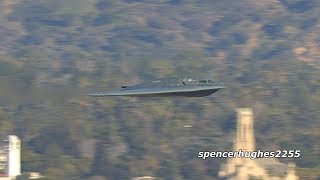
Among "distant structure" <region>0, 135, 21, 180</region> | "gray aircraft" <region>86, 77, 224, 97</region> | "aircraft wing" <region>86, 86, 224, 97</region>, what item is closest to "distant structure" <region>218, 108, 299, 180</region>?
"distant structure" <region>0, 135, 21, 180</region>

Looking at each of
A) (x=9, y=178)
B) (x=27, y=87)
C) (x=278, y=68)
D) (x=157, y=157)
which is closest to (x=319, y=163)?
(x=157, y=157)

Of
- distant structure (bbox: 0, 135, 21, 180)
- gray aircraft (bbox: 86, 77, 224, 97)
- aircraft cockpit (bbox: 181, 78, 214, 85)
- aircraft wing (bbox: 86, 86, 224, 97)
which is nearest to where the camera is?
aircraft wing (bbox: 86, 86, 224, 97)

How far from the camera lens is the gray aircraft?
141ft

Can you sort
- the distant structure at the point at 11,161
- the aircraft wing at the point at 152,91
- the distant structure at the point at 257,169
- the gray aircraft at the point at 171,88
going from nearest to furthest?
1. the aircraft wing at the point at 152,91
2. the gray aircraft at the point at 171,88
3. the distant structure at the point at 257,169
4. the distant structure at the point at 11,161

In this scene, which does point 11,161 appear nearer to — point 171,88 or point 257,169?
point 257,169

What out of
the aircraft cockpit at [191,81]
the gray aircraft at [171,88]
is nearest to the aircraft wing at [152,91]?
the gray aircraft at [171,88]

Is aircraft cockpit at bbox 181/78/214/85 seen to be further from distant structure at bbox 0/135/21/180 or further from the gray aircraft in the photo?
distant structure at bbox 0/135/21/180

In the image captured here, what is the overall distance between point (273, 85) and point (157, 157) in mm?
44460

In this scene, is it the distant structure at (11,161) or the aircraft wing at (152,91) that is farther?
the distant structure at (11,161)

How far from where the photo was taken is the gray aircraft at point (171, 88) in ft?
141

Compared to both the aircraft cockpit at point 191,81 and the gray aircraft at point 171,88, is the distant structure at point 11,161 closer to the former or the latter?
the aircraft cockpit at point 191,81

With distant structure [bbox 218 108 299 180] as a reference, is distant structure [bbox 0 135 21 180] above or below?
below

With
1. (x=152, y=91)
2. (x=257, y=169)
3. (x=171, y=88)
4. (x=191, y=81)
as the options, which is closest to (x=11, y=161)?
(x=257, y=169)

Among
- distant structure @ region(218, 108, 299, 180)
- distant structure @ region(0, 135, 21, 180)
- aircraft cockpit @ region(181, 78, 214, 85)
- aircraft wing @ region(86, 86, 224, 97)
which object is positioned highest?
aircraft cockpit @ region(181, 78, 214, 85)
